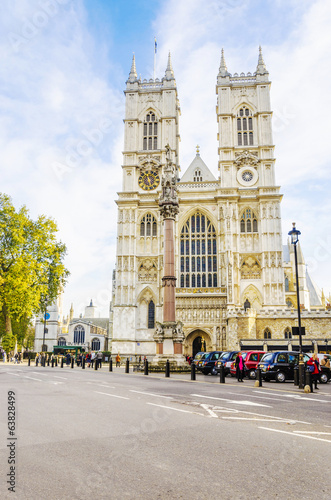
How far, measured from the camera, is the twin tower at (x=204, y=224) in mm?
44594

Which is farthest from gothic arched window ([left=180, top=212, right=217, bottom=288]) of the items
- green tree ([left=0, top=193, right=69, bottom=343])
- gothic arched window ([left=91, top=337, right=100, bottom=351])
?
gothic arched window ([left=91, top=337, right=100, bottom=351])

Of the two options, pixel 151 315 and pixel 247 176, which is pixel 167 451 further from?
pixel 247 176

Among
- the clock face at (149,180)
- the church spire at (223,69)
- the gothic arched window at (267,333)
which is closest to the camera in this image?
the gothic arched window at (267,333)

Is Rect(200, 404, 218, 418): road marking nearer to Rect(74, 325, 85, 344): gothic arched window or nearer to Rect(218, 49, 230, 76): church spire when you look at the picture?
Rect(218, 49, 230, 76): church spire

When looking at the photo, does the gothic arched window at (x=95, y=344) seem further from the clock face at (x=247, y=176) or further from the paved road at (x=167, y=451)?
the paved road at (x=167, y=451)

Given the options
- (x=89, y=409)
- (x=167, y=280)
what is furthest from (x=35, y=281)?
(x=89, y=409)

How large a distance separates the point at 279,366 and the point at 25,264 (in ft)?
66.1

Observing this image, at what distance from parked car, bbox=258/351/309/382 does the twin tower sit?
2157 centimetres

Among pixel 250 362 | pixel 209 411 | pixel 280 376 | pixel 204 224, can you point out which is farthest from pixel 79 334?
pixel 209 411

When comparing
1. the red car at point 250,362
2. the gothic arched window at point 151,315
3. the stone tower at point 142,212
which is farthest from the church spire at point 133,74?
the red car at point 250,362

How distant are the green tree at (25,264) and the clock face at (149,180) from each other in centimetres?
1710

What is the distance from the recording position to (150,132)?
52625mm

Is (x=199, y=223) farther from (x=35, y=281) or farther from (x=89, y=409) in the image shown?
(x=89, y=409)

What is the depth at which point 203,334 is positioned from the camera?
147ft
